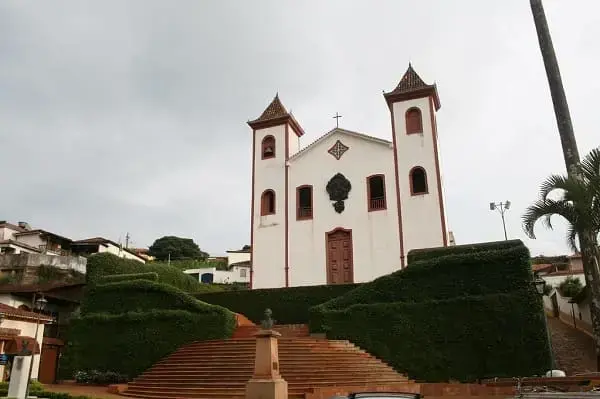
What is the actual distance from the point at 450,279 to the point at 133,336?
489 inches

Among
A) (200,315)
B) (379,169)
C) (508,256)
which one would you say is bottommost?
(200,315)

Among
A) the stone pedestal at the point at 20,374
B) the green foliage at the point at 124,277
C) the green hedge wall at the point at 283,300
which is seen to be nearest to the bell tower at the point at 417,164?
the green hedge wall at the point at 283,300

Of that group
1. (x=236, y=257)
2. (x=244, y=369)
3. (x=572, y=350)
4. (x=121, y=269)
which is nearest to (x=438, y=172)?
(x=572, y=350)

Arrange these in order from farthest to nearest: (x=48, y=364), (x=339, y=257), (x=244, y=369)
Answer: (x=339, y=257) → (x=48, y=364) → (x=244, y=369)

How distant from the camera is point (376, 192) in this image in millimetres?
26266

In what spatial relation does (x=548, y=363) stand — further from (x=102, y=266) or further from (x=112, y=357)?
(x=102, y=266)

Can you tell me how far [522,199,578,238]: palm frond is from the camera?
452 inches

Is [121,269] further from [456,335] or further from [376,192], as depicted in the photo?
[456,335]

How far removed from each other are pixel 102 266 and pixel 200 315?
22.0 feet

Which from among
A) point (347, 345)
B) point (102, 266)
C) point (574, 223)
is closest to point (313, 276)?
point (347, 345)

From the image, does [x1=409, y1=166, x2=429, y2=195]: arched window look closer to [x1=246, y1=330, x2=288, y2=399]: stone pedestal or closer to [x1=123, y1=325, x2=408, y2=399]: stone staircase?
[x1=123, y1=325, x2=408, y2=399]: stone staircase

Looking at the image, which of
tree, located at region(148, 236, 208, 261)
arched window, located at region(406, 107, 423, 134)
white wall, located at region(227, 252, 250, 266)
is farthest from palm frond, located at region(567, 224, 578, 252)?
tree, located at region(148, 236, 208, 261)

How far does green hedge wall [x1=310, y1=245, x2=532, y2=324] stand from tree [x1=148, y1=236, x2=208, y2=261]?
53.9 m

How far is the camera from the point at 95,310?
2216 cm
